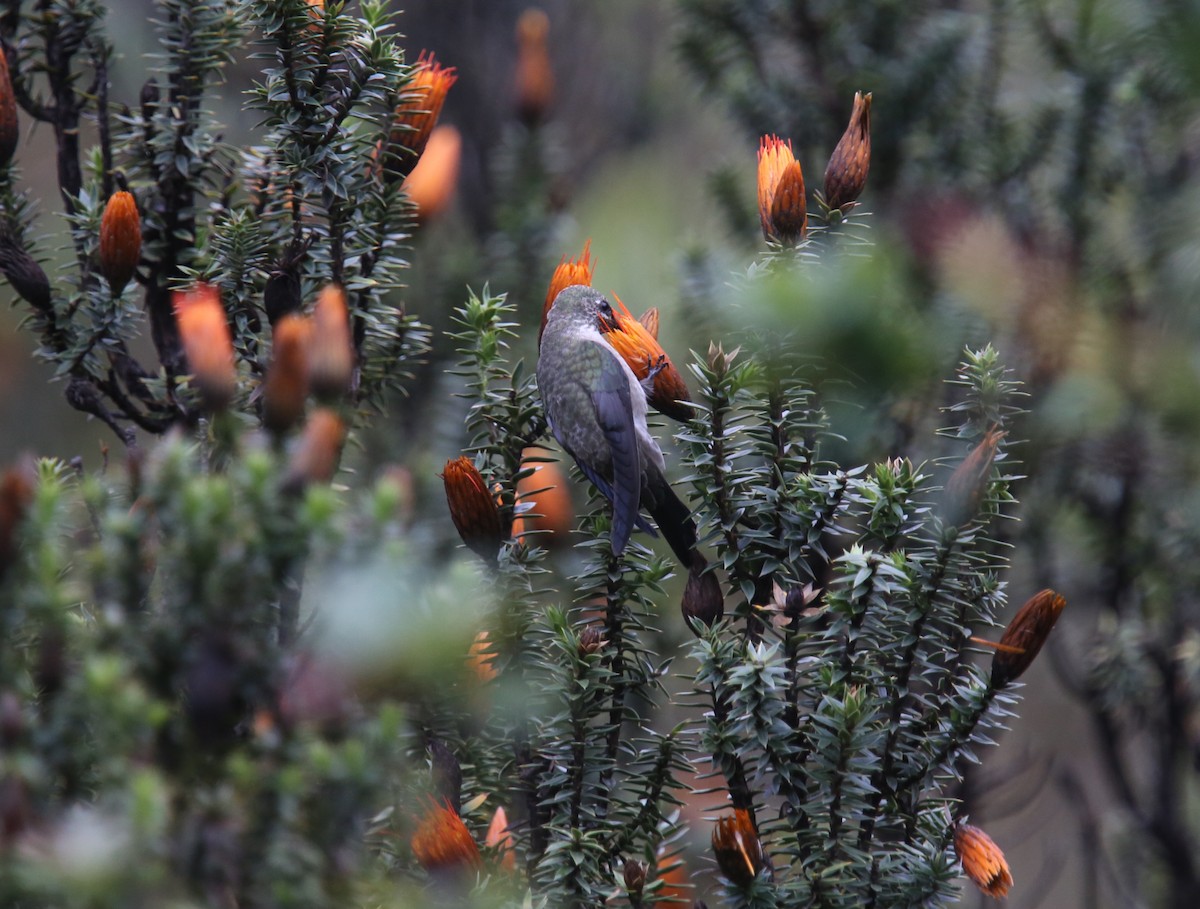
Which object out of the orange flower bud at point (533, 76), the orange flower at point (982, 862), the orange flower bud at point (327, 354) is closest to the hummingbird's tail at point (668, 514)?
the orange flower at point (982, 862)

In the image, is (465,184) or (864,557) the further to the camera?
(465,184)

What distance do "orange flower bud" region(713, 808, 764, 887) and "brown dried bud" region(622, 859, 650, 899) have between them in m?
0.10

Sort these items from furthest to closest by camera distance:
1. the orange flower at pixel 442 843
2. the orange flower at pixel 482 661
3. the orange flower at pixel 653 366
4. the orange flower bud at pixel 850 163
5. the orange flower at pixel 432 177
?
the orange flower at pixel 432 177 < the orange flower at pixel 653 366 < the orange flower bud at pixel 850 163 < the orange flower at pixel 482 661 < the orange flower at pixel 442 843

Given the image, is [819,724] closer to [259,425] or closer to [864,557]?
[864,557]

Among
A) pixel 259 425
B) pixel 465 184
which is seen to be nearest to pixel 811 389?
pixel 259 425

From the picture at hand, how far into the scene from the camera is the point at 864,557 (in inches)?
51.1

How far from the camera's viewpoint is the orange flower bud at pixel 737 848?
4.01 feet

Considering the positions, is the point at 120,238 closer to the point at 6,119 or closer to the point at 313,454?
the point at 6,119

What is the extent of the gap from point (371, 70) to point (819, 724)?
1.11 meters

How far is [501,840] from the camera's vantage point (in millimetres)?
1412

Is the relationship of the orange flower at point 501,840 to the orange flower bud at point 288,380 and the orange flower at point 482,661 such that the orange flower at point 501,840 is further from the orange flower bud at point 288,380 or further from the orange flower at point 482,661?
the orange flower bud at point 288,380

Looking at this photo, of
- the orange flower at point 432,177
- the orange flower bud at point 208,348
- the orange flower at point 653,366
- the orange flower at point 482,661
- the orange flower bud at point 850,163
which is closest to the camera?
the orange flower bud at point 208,348

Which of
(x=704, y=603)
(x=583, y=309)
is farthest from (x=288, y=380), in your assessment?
(x=583, y=309)

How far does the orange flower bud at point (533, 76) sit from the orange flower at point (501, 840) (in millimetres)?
2003
